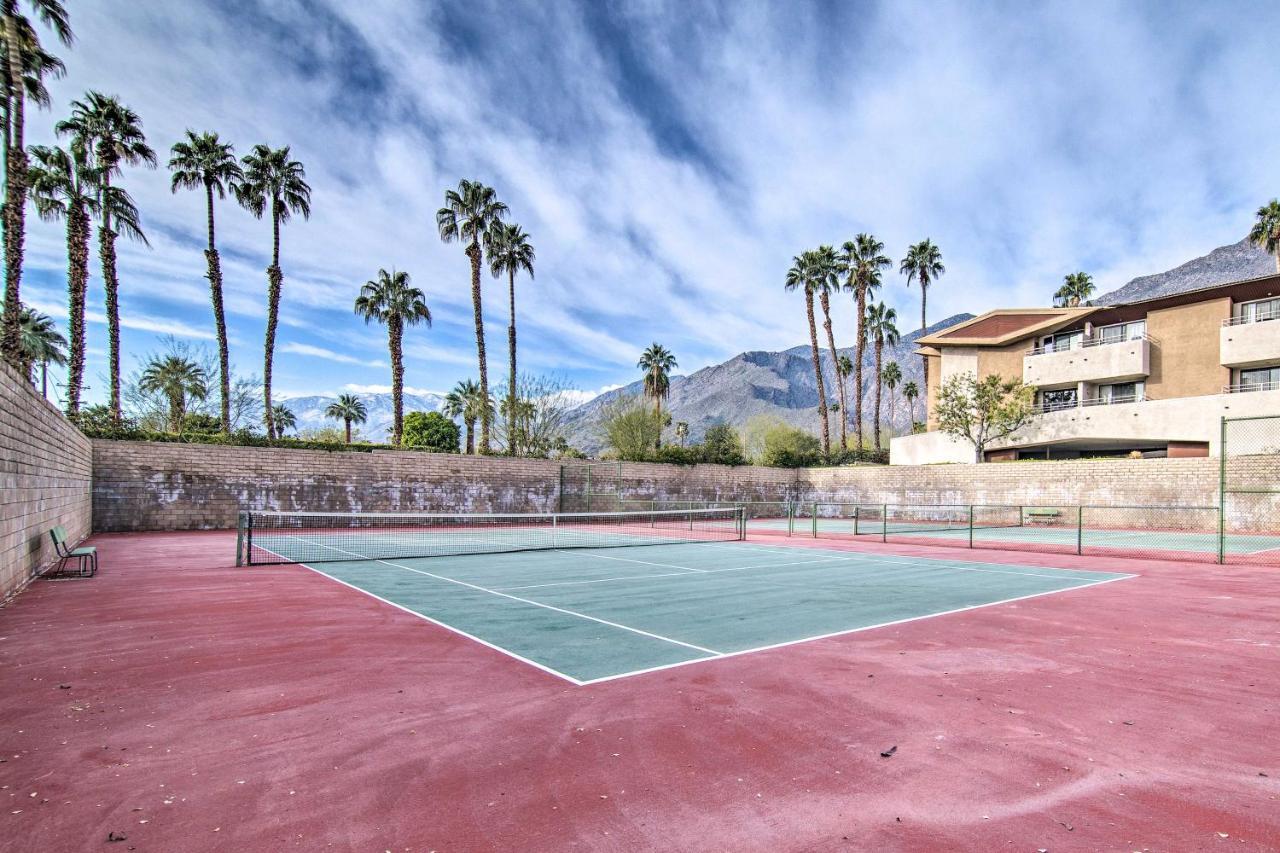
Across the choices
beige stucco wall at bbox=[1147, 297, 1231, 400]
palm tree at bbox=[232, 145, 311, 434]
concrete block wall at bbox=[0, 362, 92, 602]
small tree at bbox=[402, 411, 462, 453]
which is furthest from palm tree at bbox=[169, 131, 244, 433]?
beige stucco wall at bbox=[1147, 297, 1231, 400]

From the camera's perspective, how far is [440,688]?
219 inches

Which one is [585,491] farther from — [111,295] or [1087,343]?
[1087,343]

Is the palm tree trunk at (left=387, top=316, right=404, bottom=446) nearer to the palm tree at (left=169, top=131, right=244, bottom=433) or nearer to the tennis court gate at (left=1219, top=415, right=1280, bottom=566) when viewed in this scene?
the palm tree at (left=169, top=131, right=244, bottom=433)

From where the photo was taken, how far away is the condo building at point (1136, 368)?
1378 inches

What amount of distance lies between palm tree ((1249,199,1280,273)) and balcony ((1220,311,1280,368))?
35.3ft

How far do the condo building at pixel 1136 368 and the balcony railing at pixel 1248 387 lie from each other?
2.8 inches

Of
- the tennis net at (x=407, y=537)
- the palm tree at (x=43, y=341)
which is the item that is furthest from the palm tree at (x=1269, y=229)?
the palm tree at (x=43, y=341)

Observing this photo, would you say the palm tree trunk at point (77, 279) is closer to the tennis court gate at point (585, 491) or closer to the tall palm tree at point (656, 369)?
the tennis court gate at point (585, 491)

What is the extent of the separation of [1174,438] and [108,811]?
4472 centimetres

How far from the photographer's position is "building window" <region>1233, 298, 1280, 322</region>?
35.8m

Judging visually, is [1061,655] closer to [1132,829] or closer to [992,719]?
[992,719]

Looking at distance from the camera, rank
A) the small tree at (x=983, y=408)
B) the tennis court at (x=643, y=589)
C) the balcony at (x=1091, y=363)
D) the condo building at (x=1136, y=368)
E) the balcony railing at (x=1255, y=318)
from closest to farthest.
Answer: the tennis court at (x=643, y=589), the condo building at (x=1136, y=368), the balcony railing at (x=1255, y=318), the balcony at (x=1091, y=363), the small tree at (x=983, y=408)

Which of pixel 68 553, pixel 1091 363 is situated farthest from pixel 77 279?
pixel 1091 363

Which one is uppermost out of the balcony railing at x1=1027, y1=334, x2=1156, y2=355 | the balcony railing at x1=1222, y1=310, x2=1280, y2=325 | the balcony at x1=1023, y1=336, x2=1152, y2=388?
the balcony railing at x1=1222, y1=310, x2=1280, y2=325
